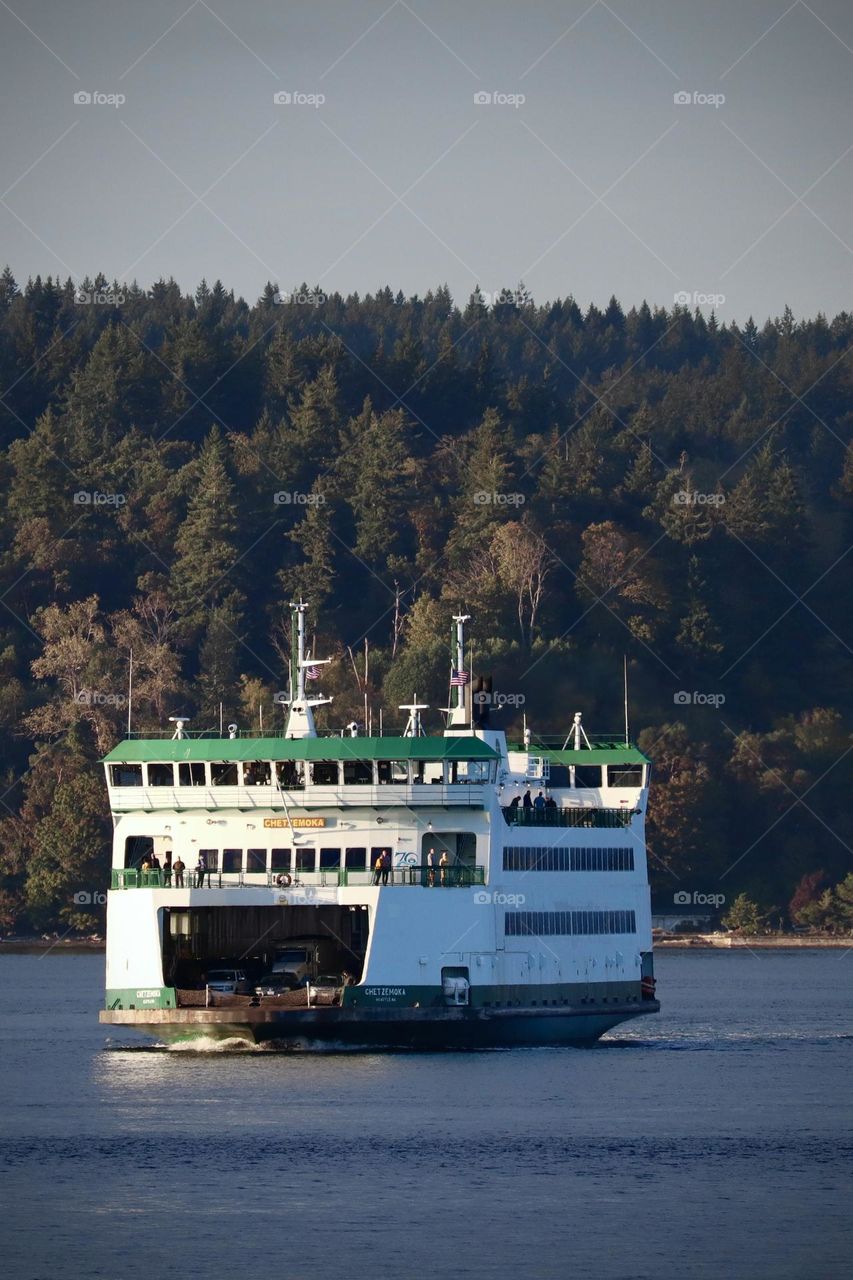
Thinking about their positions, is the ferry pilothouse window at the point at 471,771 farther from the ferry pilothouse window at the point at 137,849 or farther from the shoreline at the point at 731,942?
the shoreline at the point at 731,942

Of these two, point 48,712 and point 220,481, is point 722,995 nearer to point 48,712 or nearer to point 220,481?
point 48,712

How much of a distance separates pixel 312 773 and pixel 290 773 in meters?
0.54

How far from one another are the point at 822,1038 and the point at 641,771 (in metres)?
9.27

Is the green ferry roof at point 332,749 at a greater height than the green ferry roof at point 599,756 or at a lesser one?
lesser

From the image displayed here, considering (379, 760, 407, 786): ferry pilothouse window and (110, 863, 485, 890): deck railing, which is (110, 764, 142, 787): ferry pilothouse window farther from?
(379, 760, 407, 786): ferry pilothouse window

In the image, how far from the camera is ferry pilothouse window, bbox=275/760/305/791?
6625 cm

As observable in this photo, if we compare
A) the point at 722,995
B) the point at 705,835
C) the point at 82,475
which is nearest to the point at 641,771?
the point at 722,995

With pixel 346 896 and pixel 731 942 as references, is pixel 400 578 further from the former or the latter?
pixel 346 896

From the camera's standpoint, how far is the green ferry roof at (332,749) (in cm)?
6575

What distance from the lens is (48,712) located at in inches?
6014

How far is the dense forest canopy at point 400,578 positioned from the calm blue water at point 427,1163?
7734cm

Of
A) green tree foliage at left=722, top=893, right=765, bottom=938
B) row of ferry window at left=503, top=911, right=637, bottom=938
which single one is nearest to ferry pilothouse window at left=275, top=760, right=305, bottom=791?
row of ferry window at left=503, top=911, right=637, bottom=938

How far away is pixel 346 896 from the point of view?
208 feet

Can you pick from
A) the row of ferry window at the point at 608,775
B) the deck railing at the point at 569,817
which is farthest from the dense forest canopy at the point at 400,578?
the deck railing at the point at 569,817
